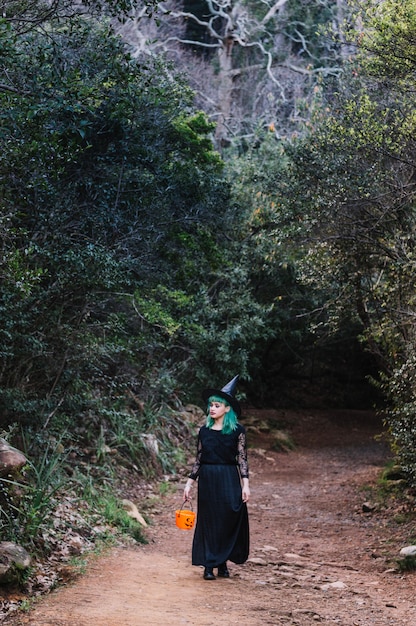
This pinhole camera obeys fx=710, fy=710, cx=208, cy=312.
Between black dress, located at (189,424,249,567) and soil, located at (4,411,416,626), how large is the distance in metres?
0.26

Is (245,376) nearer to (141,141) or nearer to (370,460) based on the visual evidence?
(370,460)

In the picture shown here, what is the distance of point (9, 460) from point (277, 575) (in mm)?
2844

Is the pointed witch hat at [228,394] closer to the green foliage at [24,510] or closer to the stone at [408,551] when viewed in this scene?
the green foliage at [24,510]

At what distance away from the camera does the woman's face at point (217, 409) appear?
6.50m

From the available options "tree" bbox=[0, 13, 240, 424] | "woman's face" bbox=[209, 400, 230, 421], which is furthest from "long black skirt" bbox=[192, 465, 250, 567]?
"tree" bbox=[0, 13, 240, 424]

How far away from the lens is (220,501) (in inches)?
254

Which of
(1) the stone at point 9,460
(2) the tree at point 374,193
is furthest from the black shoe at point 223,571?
(2) the tree at point 374,193

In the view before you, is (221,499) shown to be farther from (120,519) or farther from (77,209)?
(77,209)

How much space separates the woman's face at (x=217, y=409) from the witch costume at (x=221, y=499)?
0.22ft

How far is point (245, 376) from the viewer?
53.8 ft

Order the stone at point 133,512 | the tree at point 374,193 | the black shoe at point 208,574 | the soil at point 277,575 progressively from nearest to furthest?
the soil at point 277,575 → the black shoe at point 208,574 → the tree at point 374,193 → the stone at point 133,512

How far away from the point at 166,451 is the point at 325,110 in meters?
6.73

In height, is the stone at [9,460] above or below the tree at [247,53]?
below

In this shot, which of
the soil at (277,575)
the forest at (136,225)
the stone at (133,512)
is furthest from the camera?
the stone at (133,512)
